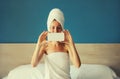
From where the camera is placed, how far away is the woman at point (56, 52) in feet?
4.72

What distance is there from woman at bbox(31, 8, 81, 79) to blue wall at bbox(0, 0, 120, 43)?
0.81 m

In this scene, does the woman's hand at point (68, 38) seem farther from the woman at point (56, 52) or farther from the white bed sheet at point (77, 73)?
the white bed sheet at point (77, 73)

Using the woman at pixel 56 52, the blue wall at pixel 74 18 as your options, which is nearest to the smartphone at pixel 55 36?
the woman at pixel 56 52

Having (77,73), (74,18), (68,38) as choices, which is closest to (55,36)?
(68,38)

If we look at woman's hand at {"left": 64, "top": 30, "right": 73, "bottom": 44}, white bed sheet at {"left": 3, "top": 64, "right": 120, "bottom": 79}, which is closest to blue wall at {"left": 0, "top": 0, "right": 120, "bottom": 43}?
white bed sheet at {"left": 3, "top": 64, "right": 120, "bottom": 79}

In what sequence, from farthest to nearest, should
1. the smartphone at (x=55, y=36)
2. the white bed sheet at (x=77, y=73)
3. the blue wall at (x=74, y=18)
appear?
the blue wall at (x=74, y=18) < the white bed sheet at (x=77, y=73) < the smartphone at (x=55, y=36)

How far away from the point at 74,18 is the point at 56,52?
2.93 feet

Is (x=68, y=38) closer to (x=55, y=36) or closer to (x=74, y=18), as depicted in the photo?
(x=55, y=36)

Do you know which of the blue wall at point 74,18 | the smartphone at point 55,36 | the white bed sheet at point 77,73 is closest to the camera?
the smartphone at point 55,36

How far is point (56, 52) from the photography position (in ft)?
4.83

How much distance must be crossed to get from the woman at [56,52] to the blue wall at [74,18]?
0.81 m

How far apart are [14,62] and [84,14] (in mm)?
809

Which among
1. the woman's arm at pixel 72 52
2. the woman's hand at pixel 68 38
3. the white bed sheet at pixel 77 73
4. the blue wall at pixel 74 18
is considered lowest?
the white bed sheet at pixel 77 73

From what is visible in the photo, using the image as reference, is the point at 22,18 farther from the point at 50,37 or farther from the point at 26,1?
the point at 50,37
